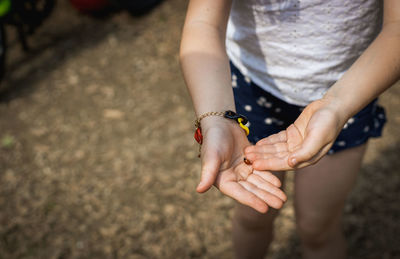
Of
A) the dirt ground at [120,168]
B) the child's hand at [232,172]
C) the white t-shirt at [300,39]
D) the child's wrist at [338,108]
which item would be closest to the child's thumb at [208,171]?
the child's hand at [232,172]

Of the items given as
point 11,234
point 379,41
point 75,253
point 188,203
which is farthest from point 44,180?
point 379,41

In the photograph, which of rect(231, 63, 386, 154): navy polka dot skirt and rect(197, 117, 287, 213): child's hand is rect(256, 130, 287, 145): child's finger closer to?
rect(197, 117, 287, 213): child's hand

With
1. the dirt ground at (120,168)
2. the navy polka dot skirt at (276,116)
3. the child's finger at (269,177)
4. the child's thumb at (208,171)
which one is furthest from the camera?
the dirt ground at (120,168)

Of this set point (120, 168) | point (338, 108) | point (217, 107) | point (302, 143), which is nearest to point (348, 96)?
point (338, 108)

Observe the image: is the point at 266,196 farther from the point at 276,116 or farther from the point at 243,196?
the point at 276,116

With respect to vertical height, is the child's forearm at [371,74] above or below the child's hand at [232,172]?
above

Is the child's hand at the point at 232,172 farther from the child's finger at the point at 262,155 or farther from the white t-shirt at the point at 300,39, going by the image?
the white t-shirt at the point at 300,39

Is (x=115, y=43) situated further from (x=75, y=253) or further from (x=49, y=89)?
(x=75, y=253)
